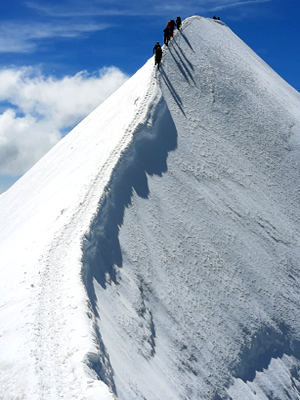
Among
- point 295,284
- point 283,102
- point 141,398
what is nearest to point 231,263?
point 295,284

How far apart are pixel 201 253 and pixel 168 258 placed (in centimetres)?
174

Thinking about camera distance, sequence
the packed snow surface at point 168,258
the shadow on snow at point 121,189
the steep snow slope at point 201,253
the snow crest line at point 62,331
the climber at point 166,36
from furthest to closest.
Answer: the climber at point 166,36 < the shadow on snow at point 121,189 < the steep snow slope at point 201,253 < the packed snow surface at point 168,258 < the snow crest line at point 62,331

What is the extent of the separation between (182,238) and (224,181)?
16.2 feet

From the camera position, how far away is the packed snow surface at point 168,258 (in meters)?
7.67

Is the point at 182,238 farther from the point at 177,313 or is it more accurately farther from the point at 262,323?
the point at 262,323

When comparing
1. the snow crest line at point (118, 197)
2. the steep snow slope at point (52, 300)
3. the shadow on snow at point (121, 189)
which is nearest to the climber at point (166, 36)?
the snow crest line at point (118, 197)

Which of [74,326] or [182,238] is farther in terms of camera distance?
[182,238]

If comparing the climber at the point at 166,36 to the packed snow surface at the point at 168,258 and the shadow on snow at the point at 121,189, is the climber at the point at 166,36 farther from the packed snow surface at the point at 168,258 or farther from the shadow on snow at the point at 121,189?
the shadow on snow at the point at 121,189

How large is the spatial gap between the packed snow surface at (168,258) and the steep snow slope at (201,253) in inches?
2.3

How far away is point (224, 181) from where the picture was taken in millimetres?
17141

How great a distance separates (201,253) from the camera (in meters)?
13.8

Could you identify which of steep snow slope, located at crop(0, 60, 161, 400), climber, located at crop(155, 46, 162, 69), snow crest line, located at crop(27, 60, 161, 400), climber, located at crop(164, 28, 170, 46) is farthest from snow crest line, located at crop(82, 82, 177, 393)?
climber, located at crop(164, 28, 170, 46)

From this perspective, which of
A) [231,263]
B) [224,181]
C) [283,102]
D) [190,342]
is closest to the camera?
[190,342]

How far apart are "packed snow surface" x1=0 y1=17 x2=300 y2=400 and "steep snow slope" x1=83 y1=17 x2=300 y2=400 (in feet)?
0.19
